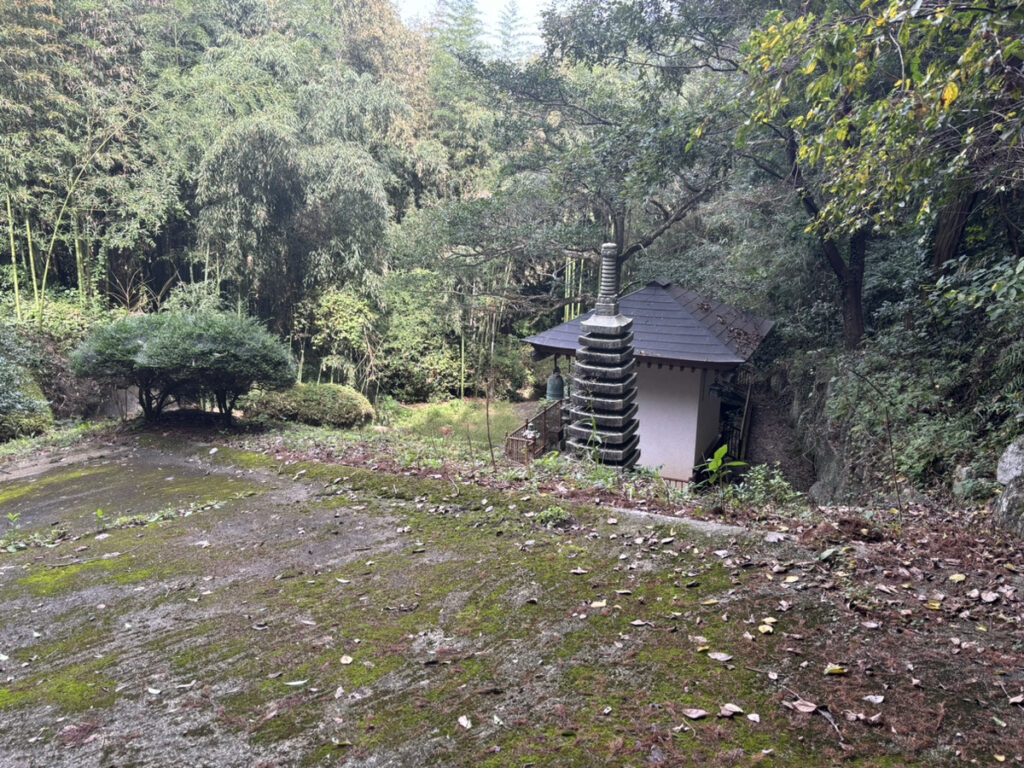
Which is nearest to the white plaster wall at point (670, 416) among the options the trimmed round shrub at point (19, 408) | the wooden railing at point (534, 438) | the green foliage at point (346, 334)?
the wooden railing at point (534, 438)

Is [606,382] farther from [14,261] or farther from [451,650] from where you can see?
[14,261]

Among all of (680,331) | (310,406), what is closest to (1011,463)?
(680,331)

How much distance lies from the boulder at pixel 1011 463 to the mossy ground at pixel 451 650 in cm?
202

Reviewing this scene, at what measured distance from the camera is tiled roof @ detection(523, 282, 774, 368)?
894 centimetres

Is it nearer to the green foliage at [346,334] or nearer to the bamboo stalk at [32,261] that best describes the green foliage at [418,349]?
the green foliage at [346,334]

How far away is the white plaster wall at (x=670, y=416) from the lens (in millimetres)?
9680

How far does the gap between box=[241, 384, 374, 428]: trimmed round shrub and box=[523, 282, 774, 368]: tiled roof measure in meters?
3.15

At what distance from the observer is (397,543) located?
4.05m

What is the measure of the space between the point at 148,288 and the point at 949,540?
55.3 feet

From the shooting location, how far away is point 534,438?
30.3ft

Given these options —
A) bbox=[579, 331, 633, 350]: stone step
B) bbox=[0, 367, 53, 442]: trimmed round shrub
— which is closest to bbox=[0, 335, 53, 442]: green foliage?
bbox=[0, 367, 53, 442]: trimmed round shrub

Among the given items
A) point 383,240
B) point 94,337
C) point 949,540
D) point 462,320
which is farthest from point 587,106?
point 949,540

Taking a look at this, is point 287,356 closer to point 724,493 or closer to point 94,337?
point 94,337

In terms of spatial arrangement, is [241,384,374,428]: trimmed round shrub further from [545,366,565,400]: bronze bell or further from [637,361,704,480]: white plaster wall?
[637,361,704,480]: white plaster wall
